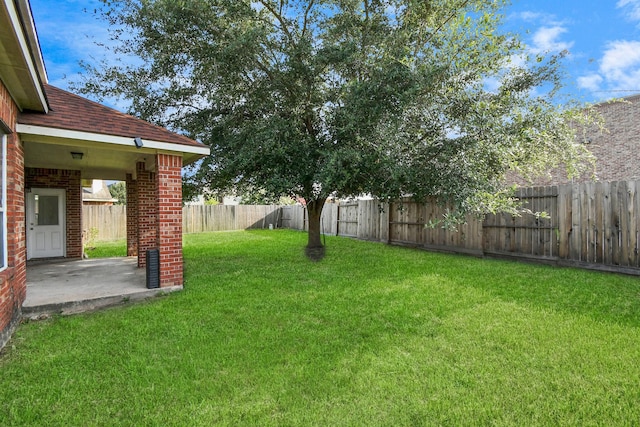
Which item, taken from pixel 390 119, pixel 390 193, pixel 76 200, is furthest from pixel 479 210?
pixel 76 200

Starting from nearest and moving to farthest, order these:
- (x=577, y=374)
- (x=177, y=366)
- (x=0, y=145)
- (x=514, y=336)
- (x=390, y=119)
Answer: (x=577, y=374) < (x=177, y=366) < (x=514, y=336) < (x=0, y=145) < (x=390, y=119)

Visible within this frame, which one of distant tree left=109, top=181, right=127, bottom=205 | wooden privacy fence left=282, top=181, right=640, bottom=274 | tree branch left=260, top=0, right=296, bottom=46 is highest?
tree branch left=260, top=0, right=296, bottom=46

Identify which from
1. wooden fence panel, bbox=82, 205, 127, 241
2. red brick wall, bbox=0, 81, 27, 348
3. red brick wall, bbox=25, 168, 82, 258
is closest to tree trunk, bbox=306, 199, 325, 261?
red brick wall, bbox=0, 81, 27, 348

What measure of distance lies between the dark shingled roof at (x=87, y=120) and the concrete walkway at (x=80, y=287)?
7.82ft

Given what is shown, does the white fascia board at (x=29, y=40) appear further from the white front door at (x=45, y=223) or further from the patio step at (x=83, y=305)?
the white front door at (x=45, y=223)

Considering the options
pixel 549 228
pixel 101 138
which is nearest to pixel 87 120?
pixel 101 138

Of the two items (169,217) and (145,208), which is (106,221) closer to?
(145,208)

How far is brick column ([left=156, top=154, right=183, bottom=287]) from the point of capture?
18.4 ft

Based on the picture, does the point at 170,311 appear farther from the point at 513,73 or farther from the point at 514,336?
the point at 513,73

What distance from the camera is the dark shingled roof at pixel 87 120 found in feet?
15.5

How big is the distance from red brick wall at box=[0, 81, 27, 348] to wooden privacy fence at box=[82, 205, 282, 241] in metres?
9.60

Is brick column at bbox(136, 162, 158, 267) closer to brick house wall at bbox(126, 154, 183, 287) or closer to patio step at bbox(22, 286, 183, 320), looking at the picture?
brick house wall at bbox(126, 154, 183, 287)

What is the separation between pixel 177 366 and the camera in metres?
3.09

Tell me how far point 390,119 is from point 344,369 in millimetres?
5083
